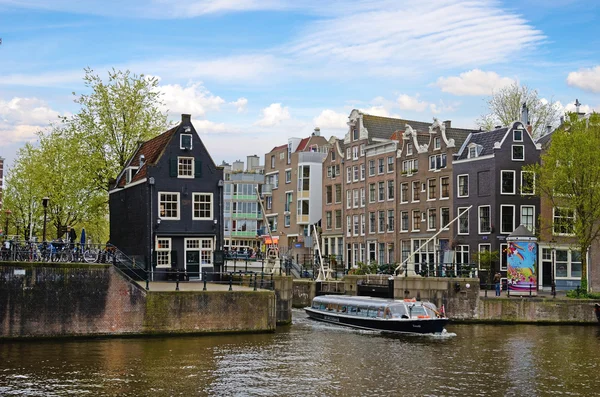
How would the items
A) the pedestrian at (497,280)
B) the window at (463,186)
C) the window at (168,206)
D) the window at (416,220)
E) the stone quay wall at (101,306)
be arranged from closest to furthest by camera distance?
1. the stone quay wall at (101,306)
2. the window at (168,206)
3. the pedestrian at (497,280)
4. the window at (463,186)
5. the window at (416,220)

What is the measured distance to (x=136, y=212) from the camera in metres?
51.2

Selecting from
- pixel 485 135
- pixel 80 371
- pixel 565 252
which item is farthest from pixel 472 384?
pixel 485 135

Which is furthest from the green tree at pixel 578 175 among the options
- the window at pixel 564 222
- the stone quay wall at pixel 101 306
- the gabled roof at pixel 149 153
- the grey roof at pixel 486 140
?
the gabled roof at pixel 149 153

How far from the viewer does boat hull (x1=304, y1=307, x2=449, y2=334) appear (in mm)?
42844

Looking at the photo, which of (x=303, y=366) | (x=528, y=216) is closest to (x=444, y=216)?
(x=528, y=216)

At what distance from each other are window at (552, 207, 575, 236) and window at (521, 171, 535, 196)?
2334 mm

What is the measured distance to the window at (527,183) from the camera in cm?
5917

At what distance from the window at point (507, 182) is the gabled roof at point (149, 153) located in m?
24.3

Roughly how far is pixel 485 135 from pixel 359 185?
1668 centimetres

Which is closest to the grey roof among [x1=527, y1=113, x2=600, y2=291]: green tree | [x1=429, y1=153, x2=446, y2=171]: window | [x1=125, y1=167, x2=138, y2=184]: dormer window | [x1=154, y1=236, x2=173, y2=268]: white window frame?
[x1=429, y1=153, x2=446, y2=171]: window

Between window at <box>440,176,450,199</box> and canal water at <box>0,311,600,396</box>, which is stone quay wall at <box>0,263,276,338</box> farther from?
window at <box>440,176,450,199</box>

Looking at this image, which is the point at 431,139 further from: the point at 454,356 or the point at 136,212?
the point at 454,356

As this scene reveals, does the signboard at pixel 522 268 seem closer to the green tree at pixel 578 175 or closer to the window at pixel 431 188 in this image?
the green tree at pixel 578 175

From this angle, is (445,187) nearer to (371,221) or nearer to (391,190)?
(391,190)
